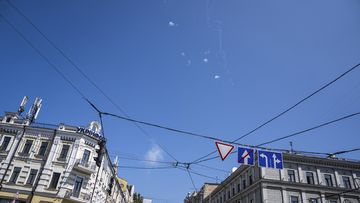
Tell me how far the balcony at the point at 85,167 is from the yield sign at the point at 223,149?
21.7m

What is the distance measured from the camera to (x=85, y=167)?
100ft

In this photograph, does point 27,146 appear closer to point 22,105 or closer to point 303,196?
point 22,105

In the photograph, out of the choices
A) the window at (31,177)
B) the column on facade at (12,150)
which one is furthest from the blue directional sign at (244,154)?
the column on facade at (12,150)

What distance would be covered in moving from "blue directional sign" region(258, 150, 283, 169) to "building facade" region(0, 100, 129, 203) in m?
18.1

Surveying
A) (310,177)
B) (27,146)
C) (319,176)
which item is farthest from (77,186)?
(319,176)

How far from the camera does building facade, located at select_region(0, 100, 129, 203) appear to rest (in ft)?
93.5

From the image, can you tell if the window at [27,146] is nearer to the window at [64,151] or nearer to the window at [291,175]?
the window at [64,151]

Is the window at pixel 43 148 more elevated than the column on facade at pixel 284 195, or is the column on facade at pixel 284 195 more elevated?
the window at pixel 43 148

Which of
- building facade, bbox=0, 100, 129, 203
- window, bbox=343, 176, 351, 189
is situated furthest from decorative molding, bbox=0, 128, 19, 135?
window, bbox=343, 176, 351, 189

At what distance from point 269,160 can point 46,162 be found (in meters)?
25.1

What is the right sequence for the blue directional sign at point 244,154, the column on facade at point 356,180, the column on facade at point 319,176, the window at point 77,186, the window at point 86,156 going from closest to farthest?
1. the blue directional sign at point 244,154
2. the window at point 77,186
3. the window at point 86,156
4. the column on facade at point 319,176
5. the column on facade at point 356,180

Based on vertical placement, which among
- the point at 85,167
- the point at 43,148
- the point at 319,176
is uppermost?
the point at 319,176

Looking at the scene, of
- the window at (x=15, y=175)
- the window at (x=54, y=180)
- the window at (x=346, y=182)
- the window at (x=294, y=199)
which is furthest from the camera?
the window at (x=346, y=182)

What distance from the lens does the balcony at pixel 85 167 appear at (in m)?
30.2
